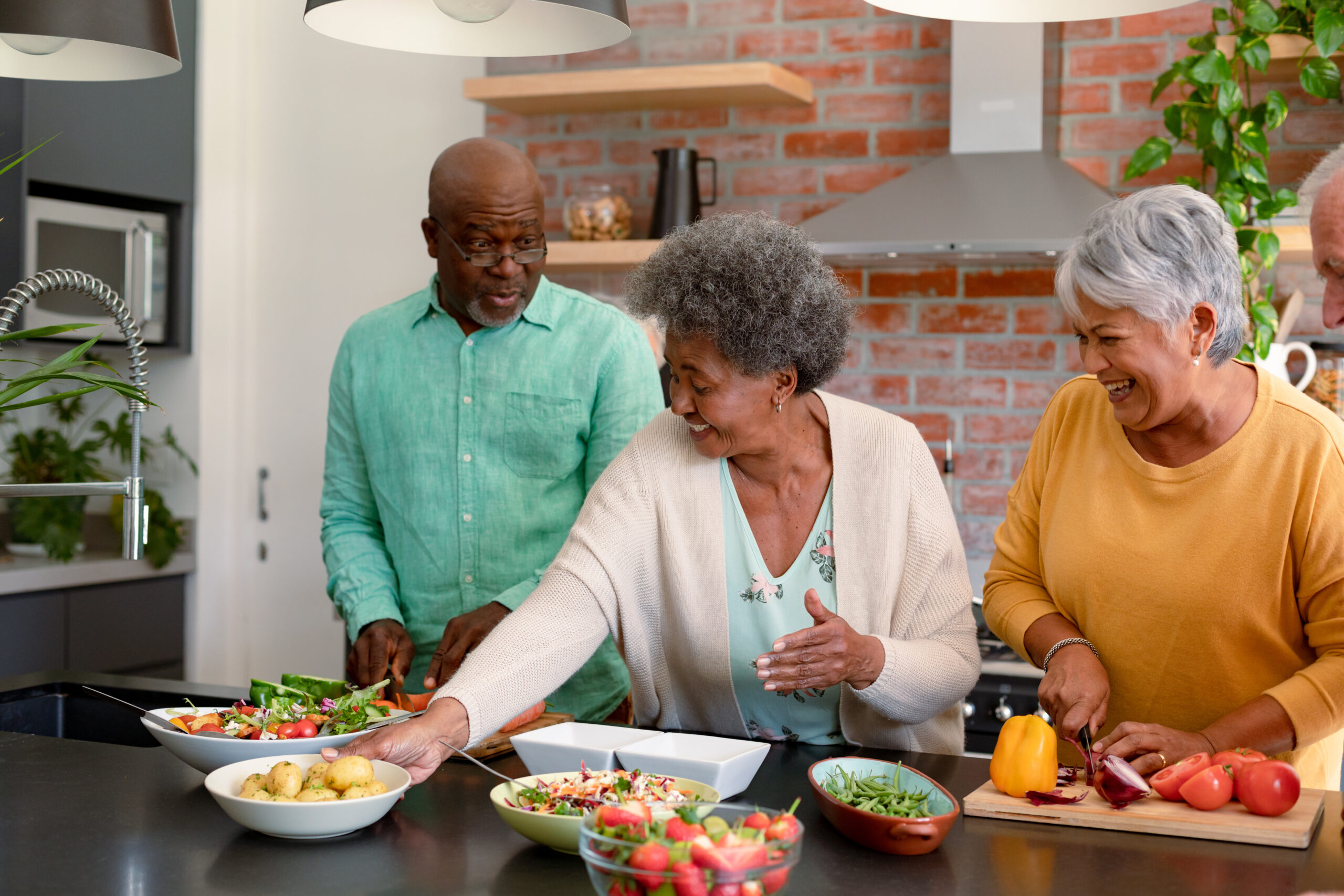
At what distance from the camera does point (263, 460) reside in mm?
4062

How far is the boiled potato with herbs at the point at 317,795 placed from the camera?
1.25 m

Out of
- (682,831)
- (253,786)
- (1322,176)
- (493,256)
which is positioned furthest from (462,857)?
(1322,176)

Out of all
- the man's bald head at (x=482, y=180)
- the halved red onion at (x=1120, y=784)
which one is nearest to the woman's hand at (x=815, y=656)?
the halved red onion at (x=1120, y=784)

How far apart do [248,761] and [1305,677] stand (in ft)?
3.92

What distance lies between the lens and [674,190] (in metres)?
3.48

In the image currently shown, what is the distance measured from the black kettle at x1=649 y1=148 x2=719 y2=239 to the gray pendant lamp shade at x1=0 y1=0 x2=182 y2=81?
5.91ft

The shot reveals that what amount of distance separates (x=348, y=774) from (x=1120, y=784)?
78 cm

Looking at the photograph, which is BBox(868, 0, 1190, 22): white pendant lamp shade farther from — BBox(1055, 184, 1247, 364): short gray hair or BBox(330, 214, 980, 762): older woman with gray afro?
BBox(330, 214, 980, 762): older woman with gray afro

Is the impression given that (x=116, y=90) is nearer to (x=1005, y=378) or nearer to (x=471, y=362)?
(x=471, y=362)

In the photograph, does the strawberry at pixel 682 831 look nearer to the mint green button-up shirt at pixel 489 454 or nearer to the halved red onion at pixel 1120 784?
the halved red onion at pixel 1120 784

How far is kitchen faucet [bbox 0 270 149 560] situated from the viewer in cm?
156

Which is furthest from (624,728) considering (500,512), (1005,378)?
(1005,378)

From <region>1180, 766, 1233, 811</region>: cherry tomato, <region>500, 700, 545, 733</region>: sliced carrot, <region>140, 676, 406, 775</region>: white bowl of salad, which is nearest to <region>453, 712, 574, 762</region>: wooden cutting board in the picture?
<region>500, 700, 545, 733</region>: sliced carrot

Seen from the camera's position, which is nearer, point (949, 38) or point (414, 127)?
point (949, 38)
